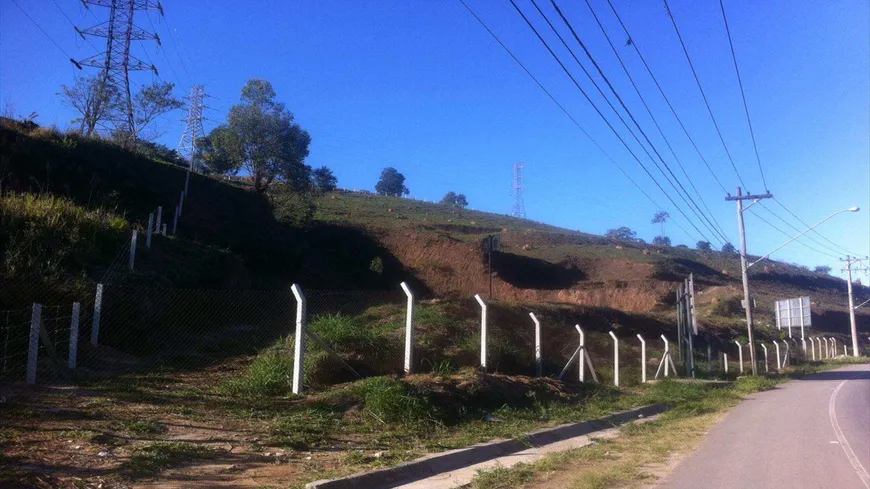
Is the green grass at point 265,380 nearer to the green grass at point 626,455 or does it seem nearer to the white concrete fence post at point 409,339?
the white concrete fence post at point 409,339

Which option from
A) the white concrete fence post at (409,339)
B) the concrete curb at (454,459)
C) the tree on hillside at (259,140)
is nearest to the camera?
the concrete curb at (454,459)

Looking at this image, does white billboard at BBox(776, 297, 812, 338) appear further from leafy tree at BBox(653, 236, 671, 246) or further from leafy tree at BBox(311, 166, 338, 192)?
leafy tree at BBox(653, 236, 671, 246)

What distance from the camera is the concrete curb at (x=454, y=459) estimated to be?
20.5 feet

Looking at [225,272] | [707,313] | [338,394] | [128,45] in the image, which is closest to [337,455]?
[338,394]

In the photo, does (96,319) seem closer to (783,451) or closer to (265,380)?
(265,380)

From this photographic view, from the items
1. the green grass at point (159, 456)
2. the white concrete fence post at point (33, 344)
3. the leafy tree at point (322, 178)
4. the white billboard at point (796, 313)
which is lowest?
A: the green grass at point (159, 456)

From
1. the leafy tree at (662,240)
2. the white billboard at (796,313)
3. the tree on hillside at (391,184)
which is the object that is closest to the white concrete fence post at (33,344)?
the white billboard at (796,313)

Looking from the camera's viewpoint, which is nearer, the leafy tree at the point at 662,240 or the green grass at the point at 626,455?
the green grass at the point at 626,455

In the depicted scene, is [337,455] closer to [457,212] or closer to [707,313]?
[707,313]

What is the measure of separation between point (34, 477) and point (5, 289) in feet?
21.8

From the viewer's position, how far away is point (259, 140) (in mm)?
30297

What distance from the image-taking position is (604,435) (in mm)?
10492

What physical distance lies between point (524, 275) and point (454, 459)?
112ft

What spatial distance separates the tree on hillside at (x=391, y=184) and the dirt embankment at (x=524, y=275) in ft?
140
